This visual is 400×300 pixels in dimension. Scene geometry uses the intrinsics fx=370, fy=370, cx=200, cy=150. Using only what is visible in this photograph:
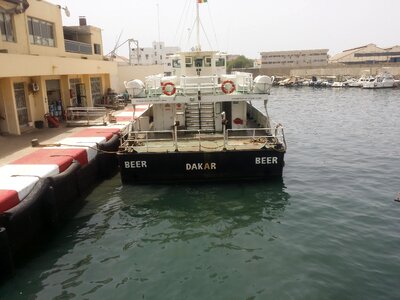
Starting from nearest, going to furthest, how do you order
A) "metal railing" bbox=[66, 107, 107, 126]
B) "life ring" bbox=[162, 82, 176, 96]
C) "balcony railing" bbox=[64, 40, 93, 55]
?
"life ring" bbox=[162, 82, 176, 96]
"metal railing" bbox=[66, 107, 107, 126]
"balcony railing" bbox=[64, 40, 93, 55]

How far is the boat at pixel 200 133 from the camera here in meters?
13.8

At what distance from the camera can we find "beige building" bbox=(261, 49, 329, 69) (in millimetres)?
144875

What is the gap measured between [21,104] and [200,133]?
10.9m

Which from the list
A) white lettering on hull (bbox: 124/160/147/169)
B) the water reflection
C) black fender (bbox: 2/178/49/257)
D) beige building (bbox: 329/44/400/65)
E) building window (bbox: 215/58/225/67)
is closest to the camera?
black fender (bbox: 2/178/49/257)

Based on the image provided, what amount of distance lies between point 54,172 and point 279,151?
785cm

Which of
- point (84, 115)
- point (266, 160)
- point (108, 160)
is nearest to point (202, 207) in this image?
point (266, 160)

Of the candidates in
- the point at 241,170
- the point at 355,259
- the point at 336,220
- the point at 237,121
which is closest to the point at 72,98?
the point at 237,121

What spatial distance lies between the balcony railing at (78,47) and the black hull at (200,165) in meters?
17.7

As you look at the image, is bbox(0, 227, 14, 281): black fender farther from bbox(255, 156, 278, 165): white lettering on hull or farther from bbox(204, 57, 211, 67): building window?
bbox(204, 57, 211, 67): building window

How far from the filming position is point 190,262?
30.3ft

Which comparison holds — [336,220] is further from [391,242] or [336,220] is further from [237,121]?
[237,121]

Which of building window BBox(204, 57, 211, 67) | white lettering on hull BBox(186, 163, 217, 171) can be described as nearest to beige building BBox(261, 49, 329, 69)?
building window BBox(204, 57, 211, 67)

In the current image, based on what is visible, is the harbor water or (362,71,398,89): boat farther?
(362,71,398,89): boat

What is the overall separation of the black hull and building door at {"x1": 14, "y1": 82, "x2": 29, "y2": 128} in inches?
383
